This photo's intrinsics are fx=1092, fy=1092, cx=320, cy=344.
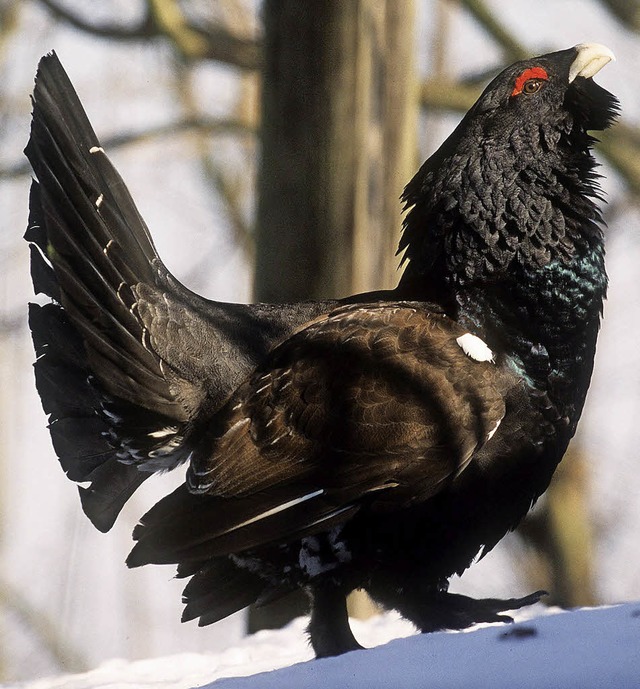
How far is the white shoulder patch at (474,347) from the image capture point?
3.04 meters

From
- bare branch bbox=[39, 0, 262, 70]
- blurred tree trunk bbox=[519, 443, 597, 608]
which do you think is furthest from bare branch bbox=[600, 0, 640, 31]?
blurred tree trunk bbox=[519, 443, 597, 608]

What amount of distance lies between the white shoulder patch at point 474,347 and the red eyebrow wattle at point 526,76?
80cm

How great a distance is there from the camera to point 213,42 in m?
5.93

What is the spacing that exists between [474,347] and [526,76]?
90cm

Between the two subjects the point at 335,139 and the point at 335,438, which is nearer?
the point at 335,438

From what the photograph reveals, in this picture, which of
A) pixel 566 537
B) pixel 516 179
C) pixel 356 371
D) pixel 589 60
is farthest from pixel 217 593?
pixel 566 537

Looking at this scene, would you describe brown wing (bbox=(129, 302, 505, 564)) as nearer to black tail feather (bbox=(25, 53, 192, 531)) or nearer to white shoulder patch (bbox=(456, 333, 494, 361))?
white shoulder patch (bbox=(456, 333, 494, 361))

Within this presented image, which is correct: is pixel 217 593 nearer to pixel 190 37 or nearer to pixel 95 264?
Answer: pixel 95 264

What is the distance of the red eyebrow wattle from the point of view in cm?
334

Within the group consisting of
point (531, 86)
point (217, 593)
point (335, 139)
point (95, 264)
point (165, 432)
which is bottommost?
point (217, 593)

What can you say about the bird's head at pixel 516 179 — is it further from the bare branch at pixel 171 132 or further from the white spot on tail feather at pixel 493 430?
the bare branch at pixel 171 132

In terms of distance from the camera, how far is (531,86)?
3.34m

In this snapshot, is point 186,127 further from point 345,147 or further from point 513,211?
point 513,211

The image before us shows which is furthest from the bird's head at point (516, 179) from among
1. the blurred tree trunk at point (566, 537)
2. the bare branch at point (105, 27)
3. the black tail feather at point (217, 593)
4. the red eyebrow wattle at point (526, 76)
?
the blurred tree trunk at point (566, 537)
